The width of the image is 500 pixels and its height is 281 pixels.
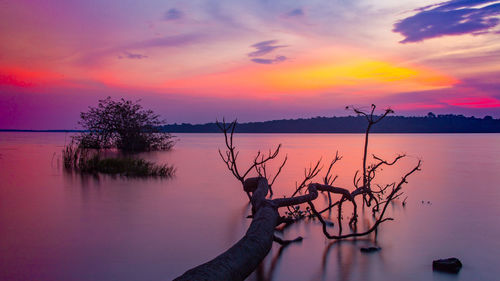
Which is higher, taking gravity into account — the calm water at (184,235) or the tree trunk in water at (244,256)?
the tree trunk in water at (244,256)

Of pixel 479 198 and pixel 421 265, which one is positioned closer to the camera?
pixel 421 265

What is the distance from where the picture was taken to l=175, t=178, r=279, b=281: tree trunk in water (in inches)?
126

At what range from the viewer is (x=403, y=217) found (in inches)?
413

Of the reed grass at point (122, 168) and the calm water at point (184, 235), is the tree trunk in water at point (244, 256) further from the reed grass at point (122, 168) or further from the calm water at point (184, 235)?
the reed grass at point (122, 168)

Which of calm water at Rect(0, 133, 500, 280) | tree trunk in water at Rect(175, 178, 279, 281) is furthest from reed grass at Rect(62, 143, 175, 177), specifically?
tree trunk in water at Rect(175, 178, 279, 281)

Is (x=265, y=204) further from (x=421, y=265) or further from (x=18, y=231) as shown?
(x=18, y=231)

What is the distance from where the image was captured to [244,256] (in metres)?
3.83

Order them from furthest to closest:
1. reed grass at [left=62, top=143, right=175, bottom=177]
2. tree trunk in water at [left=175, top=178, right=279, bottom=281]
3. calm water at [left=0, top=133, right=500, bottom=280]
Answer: reed grass at [left=62, top=143, right=175, bottom=177] < calm water at [left=0, top=133, right=500, bottom=280] < tree trunk in water at [left=175, top=178, right=279, bottom=281]

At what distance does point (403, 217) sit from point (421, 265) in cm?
392

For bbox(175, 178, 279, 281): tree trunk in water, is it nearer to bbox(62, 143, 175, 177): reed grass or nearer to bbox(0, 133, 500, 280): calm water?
bbox(0, 133, 500, 280): calm water

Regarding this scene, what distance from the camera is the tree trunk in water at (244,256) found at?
3.21 meters

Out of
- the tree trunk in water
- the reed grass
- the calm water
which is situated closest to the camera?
the tree trunk in water

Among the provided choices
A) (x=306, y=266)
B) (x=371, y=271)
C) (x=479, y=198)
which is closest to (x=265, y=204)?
(x=306, y=266)

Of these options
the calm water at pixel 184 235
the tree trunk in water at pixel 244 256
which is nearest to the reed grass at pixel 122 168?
the calm water at pixel 184 235
